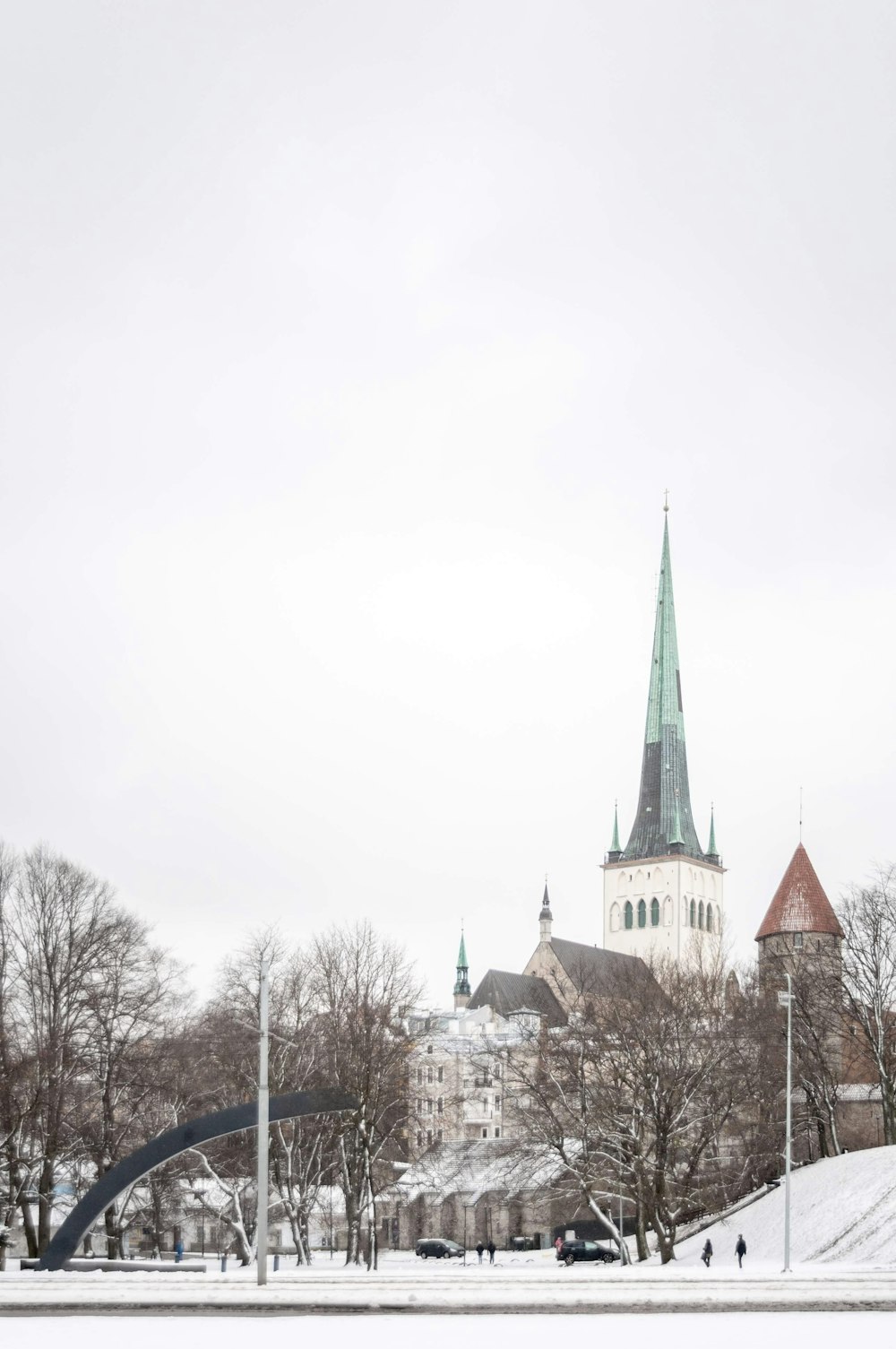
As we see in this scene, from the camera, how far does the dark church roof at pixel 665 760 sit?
176000 millimetres

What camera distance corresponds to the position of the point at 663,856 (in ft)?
593

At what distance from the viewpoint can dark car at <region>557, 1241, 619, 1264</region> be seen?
64875 mm

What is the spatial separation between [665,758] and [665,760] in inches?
9.8

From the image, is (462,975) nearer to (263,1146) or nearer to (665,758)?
(665,758)

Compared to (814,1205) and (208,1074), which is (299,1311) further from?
(208,1074)

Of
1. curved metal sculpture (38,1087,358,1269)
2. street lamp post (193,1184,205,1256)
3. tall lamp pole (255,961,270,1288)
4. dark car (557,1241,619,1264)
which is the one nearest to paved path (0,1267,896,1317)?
tall lamp pole (255,961,270,1288)

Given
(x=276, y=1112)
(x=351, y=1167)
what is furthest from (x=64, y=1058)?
(x=276, y=1112)

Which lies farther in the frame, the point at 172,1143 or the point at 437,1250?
the point at 437,1250

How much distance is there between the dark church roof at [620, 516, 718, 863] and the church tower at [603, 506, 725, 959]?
10 cm

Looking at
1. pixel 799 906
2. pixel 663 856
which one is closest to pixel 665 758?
pixel 663 856

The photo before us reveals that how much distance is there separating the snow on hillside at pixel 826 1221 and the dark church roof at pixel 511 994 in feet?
252

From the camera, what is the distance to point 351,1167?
60.1 meters

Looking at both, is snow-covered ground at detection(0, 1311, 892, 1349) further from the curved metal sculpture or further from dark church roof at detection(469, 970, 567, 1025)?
dark church roof at detection(469, 970, 567, 1025)

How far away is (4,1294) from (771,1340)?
58.1 feet
